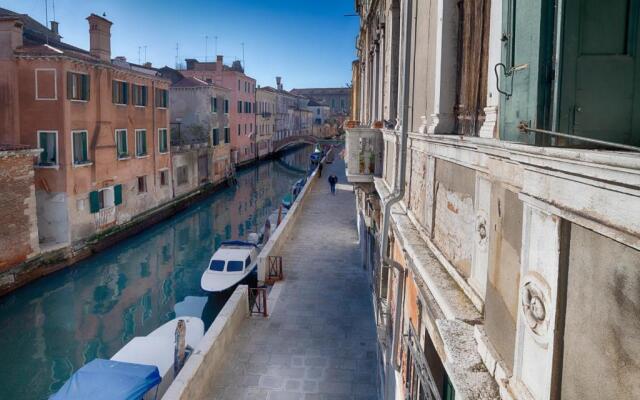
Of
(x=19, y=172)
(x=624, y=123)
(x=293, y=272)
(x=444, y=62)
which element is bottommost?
(x=293, y=272)

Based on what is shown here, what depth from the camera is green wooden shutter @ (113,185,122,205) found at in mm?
21408

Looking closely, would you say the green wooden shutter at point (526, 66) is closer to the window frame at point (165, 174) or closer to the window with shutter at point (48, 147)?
the window with shutter at point (48, 147)

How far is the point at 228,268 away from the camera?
50.6 ft

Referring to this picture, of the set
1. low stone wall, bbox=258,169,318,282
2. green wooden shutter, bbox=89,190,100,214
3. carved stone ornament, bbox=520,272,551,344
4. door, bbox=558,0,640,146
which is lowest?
low stone wall, bbox=258,169,318,282

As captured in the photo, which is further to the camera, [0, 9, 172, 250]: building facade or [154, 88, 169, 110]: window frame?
[154, 88, 169, 110]: window frame

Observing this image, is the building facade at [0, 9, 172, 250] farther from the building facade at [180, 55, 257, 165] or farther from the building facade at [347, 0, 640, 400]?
the building facade at [180, 55, 257, 165]

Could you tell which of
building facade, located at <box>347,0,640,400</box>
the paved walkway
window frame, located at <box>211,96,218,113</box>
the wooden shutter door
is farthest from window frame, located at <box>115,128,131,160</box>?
the wooden shutter door

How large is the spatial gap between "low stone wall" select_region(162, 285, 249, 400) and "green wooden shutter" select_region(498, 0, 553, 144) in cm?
635

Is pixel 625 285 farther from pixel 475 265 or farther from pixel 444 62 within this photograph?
pixel 444 62

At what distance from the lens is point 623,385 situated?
1463 mm

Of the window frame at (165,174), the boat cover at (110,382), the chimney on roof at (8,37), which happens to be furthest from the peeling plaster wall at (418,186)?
the window frame at (165,174)

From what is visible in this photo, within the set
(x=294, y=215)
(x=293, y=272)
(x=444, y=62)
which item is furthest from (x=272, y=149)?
(x=444, y=62)

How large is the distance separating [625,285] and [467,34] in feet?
9.56

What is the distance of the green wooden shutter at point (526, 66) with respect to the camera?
6.68ft
